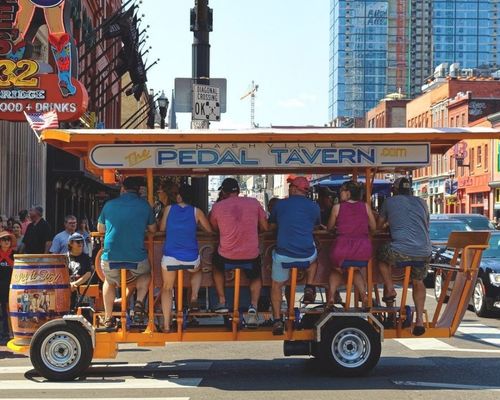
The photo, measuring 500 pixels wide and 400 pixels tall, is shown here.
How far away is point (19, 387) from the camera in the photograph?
28.9 feet

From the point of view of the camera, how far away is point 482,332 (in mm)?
13117

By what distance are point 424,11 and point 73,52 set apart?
161m

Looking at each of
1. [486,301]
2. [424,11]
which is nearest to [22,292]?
[486,301]

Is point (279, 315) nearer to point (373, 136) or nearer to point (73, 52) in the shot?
point (373, 136)

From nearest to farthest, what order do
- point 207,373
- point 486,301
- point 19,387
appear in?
point 19,387
point 207,373
point 486,301

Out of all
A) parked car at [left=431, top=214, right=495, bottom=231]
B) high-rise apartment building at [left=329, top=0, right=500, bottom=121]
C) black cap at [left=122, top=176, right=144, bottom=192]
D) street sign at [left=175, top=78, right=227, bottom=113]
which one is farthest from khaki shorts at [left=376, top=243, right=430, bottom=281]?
high-rise apartment building at [left=329, top=0, right=500, bottom=121]

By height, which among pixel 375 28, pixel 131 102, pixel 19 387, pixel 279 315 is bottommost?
pixel 19 387

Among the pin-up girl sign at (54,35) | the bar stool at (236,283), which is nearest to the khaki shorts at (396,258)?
the bar stool at (236,283)

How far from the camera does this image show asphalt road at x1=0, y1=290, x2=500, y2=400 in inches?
329

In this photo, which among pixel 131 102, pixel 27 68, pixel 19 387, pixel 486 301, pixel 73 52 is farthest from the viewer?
pixel 131 102

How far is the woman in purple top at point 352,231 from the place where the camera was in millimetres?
9266

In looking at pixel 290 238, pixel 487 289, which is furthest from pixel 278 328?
pixel 487 289

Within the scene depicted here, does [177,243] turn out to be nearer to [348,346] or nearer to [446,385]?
[348,346]

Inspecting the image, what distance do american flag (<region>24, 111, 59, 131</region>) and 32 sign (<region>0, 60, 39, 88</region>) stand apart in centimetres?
66
